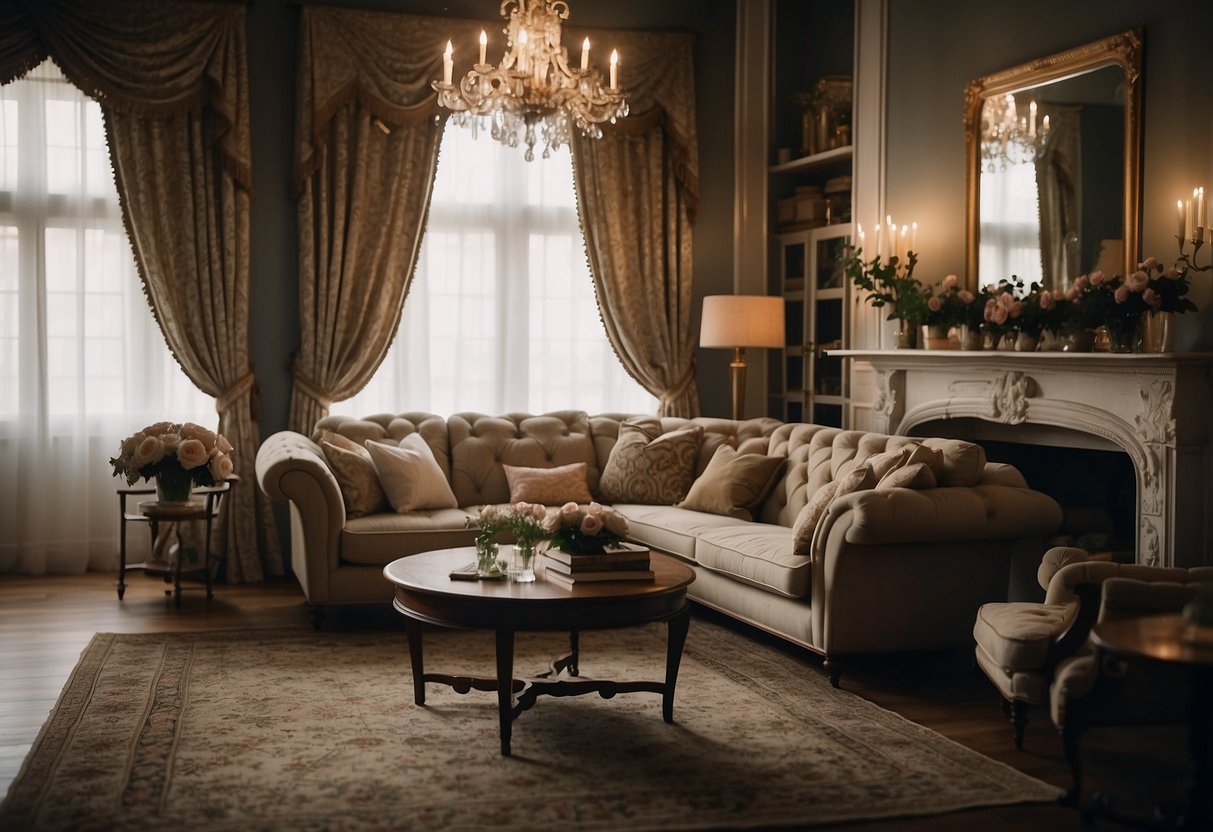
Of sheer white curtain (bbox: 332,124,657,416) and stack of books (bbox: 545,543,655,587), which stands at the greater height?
sheer white curtain (bbox: 332,124,657,416)

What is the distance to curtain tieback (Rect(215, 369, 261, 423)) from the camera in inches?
261

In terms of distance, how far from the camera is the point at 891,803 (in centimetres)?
329

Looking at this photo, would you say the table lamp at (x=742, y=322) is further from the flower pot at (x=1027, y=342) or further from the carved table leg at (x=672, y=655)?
the carved table leg at (x=672, y=655)

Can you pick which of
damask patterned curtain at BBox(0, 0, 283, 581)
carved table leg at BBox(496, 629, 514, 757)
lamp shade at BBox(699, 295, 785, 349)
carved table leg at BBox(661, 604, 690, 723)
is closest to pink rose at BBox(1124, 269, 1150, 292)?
carved table leg at BBox(661, 604, 690, 723)

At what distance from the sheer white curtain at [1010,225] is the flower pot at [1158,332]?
0.77 meters

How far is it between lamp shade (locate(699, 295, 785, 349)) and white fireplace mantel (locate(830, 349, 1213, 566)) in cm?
105

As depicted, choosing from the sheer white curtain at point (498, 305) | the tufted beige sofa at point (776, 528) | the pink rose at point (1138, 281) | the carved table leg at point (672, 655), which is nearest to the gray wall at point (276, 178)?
the sheer white curtain at point (498, 305)

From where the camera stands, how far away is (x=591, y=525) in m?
4.02

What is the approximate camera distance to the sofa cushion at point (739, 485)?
227 inches

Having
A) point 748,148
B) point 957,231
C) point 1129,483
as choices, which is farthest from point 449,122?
point 1129,483

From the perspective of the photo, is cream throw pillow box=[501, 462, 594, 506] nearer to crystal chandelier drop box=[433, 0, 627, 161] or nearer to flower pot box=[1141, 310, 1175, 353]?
crystal chandelier drop box=[433, 0, 627, 161]

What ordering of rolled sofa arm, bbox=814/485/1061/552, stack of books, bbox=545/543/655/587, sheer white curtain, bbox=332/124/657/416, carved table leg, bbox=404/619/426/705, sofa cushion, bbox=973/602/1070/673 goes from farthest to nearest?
1. sheer white curtain, bbox=332/124/657/416
2. rolled sofa arm, bbox=814/485/1061/552
3. carved table leg, bbox=404/619/426/705
4. stack of books, bbox=545/543/655/587
5. sofa cushion, bbox=973/602/1070/673

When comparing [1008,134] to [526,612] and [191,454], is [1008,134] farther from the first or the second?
[191,454]

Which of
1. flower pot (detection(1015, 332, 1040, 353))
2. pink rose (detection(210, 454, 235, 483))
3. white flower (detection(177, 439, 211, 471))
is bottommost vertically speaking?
pink rose (detection(210, 454, 235, 483))
